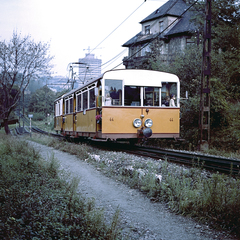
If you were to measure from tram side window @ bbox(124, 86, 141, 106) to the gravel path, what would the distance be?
5204 millimetres

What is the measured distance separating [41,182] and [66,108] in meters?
14.4

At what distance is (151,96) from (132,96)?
2.67ft

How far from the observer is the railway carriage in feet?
38.4

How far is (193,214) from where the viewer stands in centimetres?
472

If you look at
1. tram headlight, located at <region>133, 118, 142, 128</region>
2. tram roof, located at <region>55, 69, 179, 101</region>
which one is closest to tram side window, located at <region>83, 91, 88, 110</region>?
tram roof, located at <region>55, 69, 179, 101</region>

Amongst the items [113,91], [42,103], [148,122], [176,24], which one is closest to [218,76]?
[148,122]

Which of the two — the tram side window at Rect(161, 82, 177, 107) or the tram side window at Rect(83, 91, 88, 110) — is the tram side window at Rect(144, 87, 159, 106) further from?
the tram side window at Rect(83, 91, 88, 110)

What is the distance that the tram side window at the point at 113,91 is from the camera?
11.7m

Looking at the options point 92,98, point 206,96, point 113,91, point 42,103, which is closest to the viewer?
point 113,91

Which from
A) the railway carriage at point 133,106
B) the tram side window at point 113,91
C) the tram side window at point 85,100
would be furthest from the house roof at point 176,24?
the tram side window at point 113,91

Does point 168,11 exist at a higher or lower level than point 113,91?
higher

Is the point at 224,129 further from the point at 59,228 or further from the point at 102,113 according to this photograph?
the point at 59,228

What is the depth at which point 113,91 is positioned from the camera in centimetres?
1184

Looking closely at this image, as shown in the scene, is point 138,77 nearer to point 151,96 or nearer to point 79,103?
point 151,96
